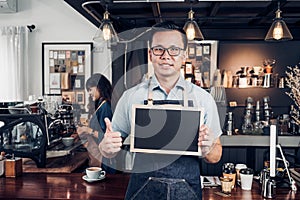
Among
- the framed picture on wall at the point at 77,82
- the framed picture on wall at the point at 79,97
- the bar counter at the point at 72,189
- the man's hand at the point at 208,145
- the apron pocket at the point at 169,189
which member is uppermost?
the framed picture on wall at the point at 77,82

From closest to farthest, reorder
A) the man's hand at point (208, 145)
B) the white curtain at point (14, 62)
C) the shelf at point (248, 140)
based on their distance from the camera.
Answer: the man's hand at point (208, 145) < the shelf at point (248, 140) < the white curtain at point (14, 62)

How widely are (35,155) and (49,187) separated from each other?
467 millimetres

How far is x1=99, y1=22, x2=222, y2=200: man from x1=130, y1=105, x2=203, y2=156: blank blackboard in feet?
0.15

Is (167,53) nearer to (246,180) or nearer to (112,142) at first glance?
(112,142)

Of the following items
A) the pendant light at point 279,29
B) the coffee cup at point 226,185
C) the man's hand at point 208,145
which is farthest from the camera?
the pendant light at point 279,29

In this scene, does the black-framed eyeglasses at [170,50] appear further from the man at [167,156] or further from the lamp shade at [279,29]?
the lamp shade at [279,29]

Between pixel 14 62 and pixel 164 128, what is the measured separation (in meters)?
4.35

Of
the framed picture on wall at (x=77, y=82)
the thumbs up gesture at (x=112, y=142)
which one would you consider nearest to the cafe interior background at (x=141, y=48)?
the framed picture on wall at (x=77, y=82)

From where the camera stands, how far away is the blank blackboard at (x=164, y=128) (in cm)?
159

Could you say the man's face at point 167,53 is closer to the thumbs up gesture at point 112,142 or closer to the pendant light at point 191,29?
the thumbs up gesture at point 112,142

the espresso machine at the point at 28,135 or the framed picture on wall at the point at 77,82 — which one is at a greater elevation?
the framed picture on wall at the point at 77,82

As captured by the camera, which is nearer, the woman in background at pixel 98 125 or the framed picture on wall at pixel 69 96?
the woman in background at pixel 98 125

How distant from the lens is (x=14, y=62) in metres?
5.34

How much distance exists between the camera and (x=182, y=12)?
492 centimetres
